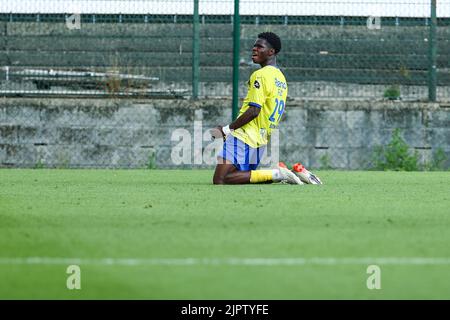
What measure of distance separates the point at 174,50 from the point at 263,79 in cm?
485

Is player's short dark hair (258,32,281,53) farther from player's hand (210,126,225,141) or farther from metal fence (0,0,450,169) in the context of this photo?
metal fence (0,0,450,169)

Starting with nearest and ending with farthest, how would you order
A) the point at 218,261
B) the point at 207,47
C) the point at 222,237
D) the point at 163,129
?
1. the point at 218,261
2. the point at 222,237
3. the point at 163,129
4. the point at 207,47

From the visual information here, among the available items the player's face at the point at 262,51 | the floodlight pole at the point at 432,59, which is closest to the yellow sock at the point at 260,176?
the player's face at the point at 262,51

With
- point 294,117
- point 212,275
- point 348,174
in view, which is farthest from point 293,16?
point 212,275

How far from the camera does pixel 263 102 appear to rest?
11.1 meters

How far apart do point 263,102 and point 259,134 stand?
0.37 metres

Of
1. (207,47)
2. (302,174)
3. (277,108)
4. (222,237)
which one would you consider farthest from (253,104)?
(207,47)

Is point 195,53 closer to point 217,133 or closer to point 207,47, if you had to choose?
point 207,47

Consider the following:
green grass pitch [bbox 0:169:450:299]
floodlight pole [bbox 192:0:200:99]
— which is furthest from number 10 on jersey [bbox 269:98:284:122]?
floodlight pole [bbox 192:0:200:99]

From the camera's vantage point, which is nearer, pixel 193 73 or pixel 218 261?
pixel 218 261

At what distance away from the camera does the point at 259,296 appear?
4492 millimetres

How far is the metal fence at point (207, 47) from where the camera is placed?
15383mm

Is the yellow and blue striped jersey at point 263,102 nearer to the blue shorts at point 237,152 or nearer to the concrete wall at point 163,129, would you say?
the blue shorts at point 237,152
